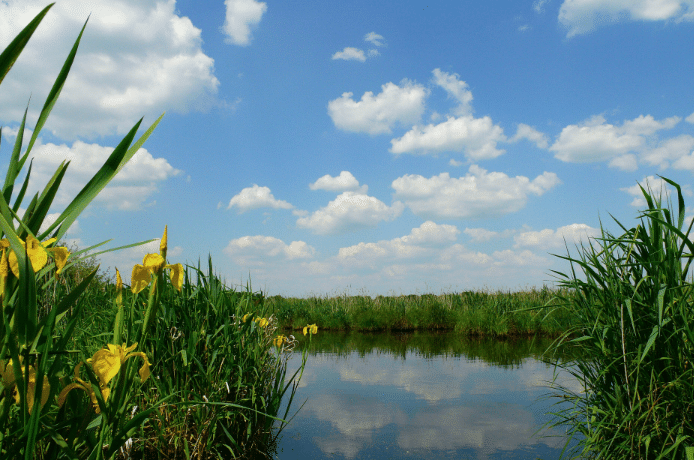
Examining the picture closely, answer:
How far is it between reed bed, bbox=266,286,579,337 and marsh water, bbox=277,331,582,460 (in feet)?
13.7

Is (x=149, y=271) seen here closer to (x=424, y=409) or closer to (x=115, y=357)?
(x=115, y=357)

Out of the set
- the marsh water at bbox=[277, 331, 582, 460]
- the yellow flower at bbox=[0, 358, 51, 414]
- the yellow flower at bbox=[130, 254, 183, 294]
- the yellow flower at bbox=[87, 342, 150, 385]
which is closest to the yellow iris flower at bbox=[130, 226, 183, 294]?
the yellow flower at bbox=[130, 254, 183, 294]

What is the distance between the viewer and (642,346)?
2.31 m

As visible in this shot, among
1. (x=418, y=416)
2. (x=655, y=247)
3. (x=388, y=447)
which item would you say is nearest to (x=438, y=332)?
(x=418, y=416)

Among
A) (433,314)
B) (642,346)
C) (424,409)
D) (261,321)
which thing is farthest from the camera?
(433,314)

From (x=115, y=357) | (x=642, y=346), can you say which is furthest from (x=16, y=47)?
(x=642, y=346)

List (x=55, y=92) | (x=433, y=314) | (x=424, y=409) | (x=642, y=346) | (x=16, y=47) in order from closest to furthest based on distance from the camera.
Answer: (x=16, y=47), (x=55, y=92), (x=642, y=346), (x=424, y=409), (x=433, y=314)

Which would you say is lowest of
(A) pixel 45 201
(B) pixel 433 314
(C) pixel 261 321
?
(B) pixel 433 314

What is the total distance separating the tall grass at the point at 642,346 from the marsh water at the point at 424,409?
2.17 ft

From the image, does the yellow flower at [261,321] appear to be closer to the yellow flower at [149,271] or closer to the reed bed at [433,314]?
the yellow flower at [149,271]

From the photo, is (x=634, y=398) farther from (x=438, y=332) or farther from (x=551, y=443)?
(x=438, y=332)

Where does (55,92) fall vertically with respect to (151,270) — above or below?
above

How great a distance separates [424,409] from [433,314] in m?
9.21

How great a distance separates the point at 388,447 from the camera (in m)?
3.14
